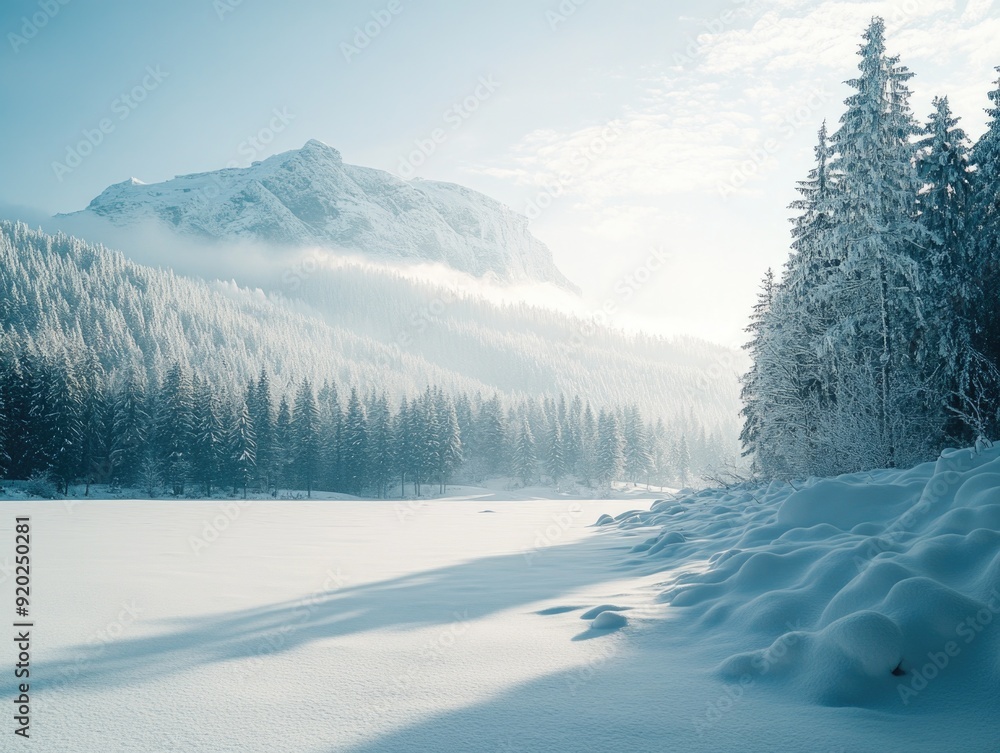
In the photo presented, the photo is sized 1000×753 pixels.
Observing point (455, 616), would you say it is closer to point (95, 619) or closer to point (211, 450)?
point (95, 619)

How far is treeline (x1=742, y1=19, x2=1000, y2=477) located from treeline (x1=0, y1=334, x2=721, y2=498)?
163ft

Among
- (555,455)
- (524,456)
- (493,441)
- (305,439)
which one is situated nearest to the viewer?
(305,439)

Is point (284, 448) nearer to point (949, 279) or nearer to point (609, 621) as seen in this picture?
point (949, 279)

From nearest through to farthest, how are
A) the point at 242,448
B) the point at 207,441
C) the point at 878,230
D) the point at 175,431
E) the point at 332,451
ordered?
1. the point at 878,230
2. the point at 175,431
3. the point at 207,441
4. the point at 242,448
5. the point at 332,451

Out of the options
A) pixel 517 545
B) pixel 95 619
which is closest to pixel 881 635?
pixel 95 619

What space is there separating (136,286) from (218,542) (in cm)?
16613

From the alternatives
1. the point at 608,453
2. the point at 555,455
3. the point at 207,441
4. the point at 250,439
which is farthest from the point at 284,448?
the point at 608,453

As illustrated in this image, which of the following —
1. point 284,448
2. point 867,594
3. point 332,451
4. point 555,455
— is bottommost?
point 555,455

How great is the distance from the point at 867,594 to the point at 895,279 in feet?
57.1

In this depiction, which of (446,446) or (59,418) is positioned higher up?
(59,418)

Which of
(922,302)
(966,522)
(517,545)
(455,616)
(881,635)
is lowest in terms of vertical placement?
(517,545)

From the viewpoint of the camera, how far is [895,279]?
1636cm

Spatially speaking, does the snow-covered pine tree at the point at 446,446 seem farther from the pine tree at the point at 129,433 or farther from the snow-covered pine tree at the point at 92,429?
the snow-covered pine tree at the point at 92,429

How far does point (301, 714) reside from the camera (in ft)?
8.22
